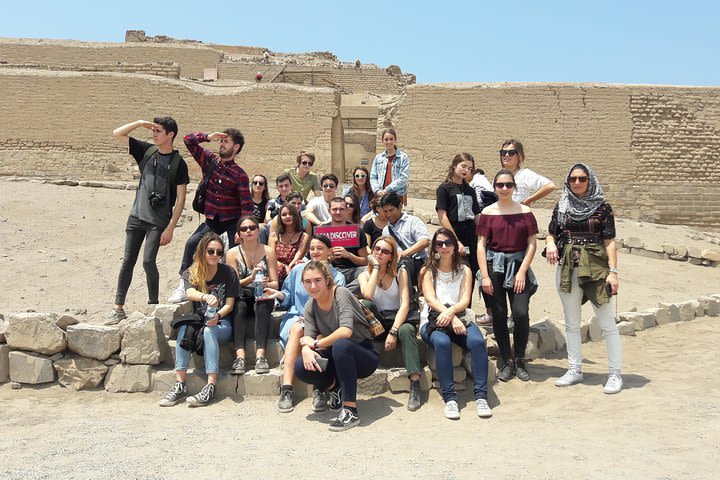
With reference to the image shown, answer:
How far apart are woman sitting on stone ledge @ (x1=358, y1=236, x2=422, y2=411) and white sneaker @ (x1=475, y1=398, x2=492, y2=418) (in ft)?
1.81

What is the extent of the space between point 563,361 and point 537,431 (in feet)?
6.70

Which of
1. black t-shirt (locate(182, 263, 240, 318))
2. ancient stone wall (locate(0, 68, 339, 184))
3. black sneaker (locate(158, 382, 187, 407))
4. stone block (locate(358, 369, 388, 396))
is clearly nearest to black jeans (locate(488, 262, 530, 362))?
stone block (locate(358, 369, 388, 396))

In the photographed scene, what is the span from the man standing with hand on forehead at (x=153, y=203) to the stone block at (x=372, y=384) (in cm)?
229

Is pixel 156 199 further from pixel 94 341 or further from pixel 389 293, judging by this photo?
pixel 389 293

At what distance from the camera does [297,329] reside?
16.8ft

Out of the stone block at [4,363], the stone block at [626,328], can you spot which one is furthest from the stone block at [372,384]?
the stone block at [626,328]

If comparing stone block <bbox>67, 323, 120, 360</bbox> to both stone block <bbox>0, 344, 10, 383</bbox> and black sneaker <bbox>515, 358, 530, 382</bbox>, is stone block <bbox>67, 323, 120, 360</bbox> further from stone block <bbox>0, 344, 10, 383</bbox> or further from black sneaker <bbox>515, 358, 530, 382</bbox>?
black sneaker <bbox>515, 358, 530, 382</bbox>

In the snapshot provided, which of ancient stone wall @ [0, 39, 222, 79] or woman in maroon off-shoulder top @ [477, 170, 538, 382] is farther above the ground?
ancient stone wall @ [0, 39, 222, 79]

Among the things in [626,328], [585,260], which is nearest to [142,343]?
[585,260]

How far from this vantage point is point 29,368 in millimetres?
5598

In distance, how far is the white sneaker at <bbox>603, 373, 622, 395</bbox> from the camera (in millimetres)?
5278

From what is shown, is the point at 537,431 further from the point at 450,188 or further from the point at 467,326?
the point at 450,188

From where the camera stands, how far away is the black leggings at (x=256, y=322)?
5.54 metres

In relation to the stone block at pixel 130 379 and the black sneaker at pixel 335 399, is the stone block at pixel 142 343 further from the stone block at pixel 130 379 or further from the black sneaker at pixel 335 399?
the black sneaker at pixel 335 399
